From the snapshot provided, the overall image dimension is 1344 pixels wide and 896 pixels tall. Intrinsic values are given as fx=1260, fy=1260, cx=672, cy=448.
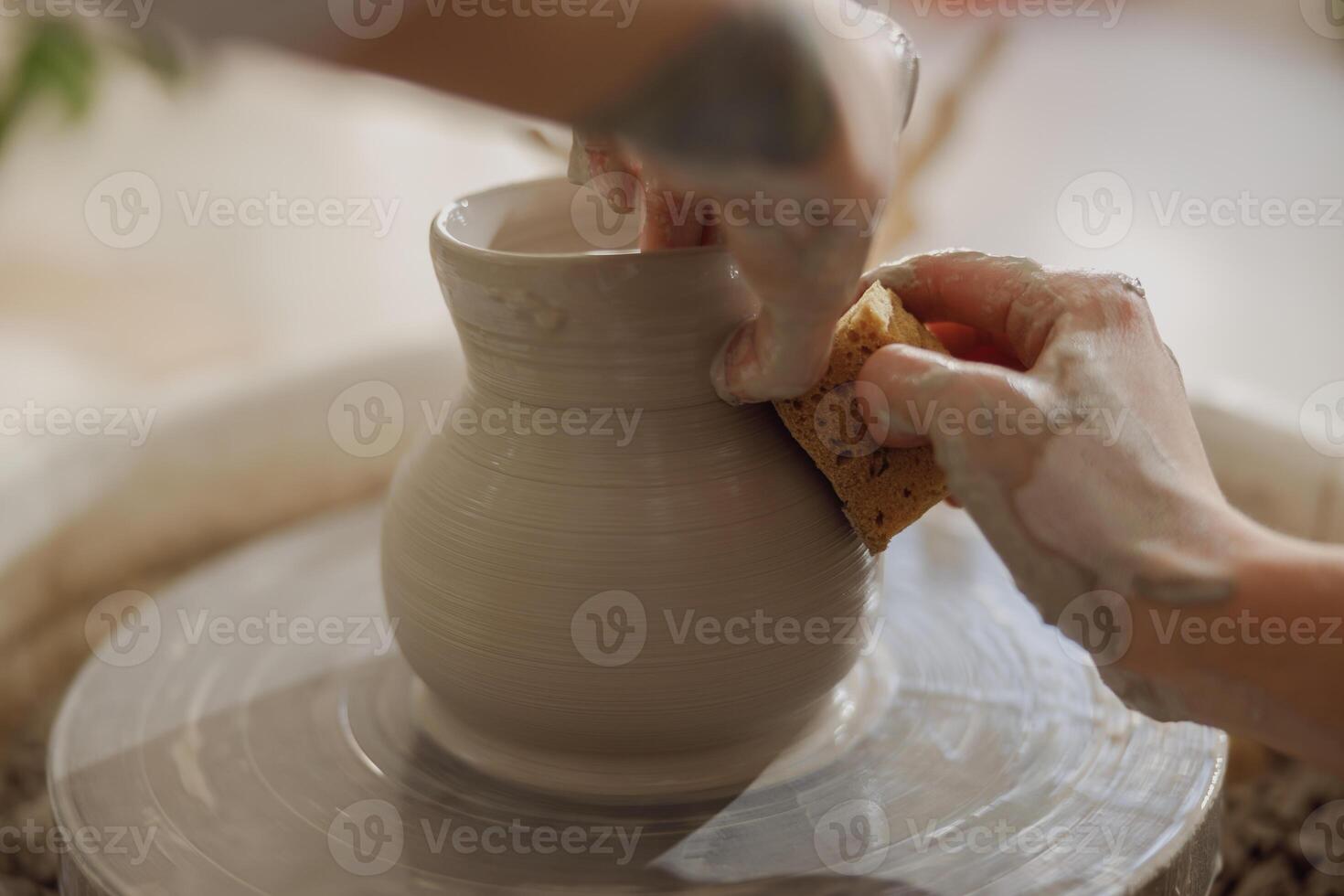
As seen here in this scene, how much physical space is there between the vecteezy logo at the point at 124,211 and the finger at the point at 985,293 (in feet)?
13.9

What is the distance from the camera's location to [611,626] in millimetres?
1295

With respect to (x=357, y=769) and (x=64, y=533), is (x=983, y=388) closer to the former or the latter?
(x=357, y=769)

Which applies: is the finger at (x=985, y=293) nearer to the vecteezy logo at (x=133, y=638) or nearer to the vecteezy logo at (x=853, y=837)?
the vecteezy logo at (x=853, y=837)

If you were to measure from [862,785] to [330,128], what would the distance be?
444 cm

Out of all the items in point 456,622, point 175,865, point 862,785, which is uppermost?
point 456,622

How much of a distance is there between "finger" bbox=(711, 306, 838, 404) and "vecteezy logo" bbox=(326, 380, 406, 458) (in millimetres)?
1680

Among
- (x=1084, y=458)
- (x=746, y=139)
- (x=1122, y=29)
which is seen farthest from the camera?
(x=1122, y=29)

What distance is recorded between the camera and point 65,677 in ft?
8.25

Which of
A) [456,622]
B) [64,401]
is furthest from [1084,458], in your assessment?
[64,401]
